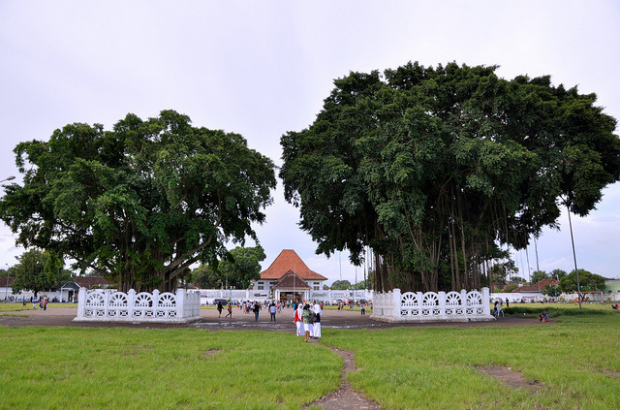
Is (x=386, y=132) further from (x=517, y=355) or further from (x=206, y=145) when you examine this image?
(x=517, y=355)

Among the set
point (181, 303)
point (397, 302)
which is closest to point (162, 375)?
point (181, 303)

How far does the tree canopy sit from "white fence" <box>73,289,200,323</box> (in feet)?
27.2

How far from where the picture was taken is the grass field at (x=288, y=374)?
5.38 metres

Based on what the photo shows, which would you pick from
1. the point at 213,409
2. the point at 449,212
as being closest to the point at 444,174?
the point at 449,212

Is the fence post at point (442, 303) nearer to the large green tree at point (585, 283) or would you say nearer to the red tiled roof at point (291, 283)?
the red tiled roof at point (291, 283)

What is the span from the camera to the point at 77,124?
69.3 ft

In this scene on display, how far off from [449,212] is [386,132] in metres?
6.29

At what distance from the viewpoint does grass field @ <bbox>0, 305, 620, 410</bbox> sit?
5.38m

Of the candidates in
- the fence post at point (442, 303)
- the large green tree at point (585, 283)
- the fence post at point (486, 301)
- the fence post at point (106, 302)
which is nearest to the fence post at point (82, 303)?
the fence post at point (106, 302)

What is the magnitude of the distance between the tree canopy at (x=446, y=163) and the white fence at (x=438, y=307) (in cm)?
107

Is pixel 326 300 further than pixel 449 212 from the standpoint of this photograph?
Yes

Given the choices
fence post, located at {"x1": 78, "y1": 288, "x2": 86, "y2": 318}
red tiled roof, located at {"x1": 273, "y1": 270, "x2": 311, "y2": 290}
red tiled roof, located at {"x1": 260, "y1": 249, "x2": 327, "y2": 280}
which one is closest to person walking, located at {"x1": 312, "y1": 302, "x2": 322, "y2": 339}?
fence post, located at {"x1": 78, "y1": 288, "x2": 86, "y2": 318}

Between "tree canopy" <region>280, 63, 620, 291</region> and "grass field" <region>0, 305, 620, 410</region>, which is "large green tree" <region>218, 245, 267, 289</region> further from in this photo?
"grass field" <region>0, 305, 620, 410</region>

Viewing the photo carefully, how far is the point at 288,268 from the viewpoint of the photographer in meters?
64.9
